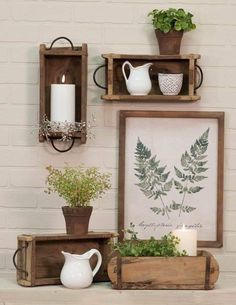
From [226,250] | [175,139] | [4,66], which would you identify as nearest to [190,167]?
[175,139]

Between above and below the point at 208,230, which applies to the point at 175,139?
above

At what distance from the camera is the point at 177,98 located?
3484 millimetres

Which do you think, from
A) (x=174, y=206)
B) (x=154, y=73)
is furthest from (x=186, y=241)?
(x=154, y=73)

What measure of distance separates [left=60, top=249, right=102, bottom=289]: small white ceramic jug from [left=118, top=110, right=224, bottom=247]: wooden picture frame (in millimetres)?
447

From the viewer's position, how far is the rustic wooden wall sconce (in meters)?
3.46

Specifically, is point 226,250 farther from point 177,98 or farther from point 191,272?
point 177,98

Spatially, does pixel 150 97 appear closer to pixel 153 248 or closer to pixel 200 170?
pixel 200 170

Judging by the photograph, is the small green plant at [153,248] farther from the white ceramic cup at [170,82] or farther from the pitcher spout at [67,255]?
the white ceramic cup at [170,82]

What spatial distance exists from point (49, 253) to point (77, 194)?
0.25 m

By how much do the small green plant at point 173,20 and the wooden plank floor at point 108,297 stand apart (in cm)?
105

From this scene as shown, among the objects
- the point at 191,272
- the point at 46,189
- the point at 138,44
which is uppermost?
the point at 138,44

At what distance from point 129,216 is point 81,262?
0.44m

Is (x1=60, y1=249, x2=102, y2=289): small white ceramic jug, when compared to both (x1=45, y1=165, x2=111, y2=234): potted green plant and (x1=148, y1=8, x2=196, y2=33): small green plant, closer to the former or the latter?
(x1=45, y1=165, x2=111, y2=234): potted green plant

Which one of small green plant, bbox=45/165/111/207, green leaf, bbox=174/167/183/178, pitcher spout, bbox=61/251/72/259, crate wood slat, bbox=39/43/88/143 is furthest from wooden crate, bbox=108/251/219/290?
crate wood slat, bbox=39/43/88/143
